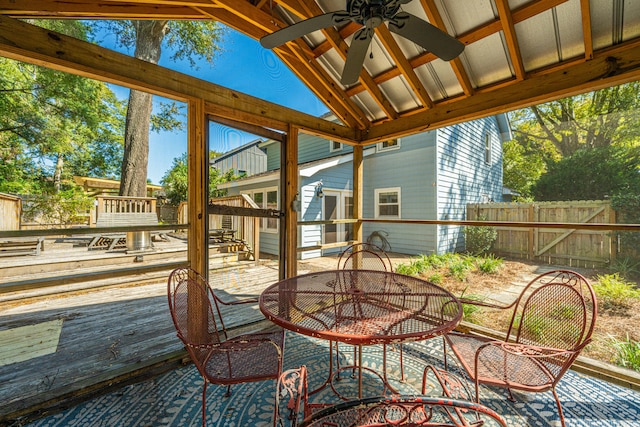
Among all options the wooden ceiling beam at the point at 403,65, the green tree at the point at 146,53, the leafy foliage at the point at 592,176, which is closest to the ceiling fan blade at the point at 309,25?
the wooden ceiling beam at the point at 403,65

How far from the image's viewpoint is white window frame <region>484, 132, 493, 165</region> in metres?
9.82

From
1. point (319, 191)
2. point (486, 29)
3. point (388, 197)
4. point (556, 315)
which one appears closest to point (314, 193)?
point (319, 191)

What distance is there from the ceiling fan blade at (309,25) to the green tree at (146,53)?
3.27 m

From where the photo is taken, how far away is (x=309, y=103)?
583 centimetres

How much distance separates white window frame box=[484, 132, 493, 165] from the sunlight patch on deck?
1171 centimetres

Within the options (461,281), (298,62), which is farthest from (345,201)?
(298,62)

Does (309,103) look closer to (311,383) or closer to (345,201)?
(345,201)

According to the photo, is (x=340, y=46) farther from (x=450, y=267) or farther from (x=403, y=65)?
(x=450, y=267)

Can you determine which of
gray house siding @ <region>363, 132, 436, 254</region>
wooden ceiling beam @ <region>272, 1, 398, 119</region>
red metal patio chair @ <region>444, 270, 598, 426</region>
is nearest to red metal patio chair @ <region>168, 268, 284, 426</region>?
red metal patio chair @ <region>444, 270, 598, 426</region>

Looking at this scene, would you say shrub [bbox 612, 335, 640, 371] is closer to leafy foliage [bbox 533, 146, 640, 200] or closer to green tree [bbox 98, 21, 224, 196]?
green tree [bbox 98, 21, 224, 196]

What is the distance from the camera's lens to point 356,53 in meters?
2.00

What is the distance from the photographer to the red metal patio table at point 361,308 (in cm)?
133

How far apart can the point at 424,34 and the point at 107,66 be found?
2298mm

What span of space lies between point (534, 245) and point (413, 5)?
7.19 meters
